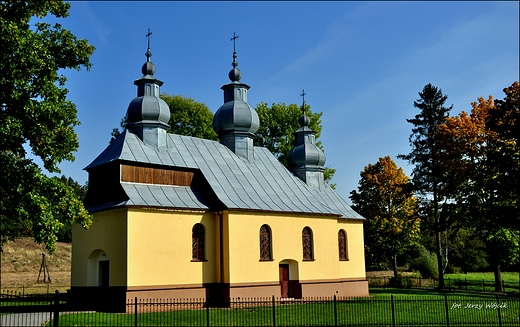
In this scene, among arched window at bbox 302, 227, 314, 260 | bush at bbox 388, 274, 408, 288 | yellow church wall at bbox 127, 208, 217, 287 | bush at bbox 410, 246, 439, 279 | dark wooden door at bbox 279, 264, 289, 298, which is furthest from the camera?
bush at bbox 410, 246, 439, 279

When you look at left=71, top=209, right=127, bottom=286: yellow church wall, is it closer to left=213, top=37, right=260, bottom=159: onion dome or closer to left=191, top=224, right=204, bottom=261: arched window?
left=191, top=224, right=204, bottom=261: arched window

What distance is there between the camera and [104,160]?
23625mm

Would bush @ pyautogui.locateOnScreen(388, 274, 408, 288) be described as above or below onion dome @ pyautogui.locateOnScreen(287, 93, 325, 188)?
below

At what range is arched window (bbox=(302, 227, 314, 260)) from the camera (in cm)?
2680

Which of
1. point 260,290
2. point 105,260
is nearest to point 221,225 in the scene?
point 260,290

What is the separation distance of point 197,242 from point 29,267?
28.6 metres

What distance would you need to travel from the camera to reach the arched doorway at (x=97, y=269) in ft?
75.0

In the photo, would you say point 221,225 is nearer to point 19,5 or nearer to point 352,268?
point 352,268

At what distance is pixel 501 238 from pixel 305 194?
42.0 feet

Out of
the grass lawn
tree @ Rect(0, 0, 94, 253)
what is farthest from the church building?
tree @ Rect(0, 0, 94, 253)

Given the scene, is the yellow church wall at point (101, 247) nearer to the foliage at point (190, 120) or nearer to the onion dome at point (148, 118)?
the onion dome at point (148, 118)

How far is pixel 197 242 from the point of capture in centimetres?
2341

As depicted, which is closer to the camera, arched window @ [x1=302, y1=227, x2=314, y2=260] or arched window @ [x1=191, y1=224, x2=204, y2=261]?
arched window @ [x1=191, y1=224, x2=204, y2=261]

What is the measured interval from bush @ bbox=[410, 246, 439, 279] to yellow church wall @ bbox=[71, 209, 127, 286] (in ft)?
95.6
